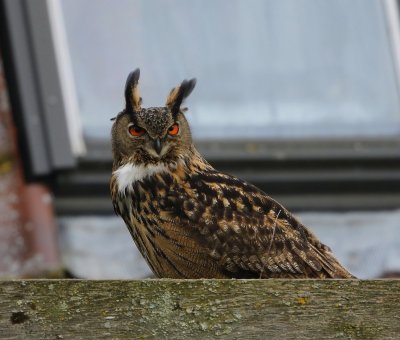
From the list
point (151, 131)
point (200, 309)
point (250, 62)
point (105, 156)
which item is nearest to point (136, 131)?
point (151, 131)

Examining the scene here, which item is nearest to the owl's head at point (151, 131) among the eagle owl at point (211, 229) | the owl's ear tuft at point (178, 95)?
the owl's ear tuft at point (178, 95)

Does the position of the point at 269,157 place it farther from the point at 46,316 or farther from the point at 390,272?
the point at 46,316

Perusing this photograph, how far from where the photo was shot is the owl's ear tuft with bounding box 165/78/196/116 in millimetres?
5332

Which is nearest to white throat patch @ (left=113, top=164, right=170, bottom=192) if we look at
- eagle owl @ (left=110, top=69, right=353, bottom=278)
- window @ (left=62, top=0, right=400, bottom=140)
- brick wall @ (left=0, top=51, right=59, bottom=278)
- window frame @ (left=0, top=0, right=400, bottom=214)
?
eagle owl @ (left=110, top=69, right=353, bottom=278)

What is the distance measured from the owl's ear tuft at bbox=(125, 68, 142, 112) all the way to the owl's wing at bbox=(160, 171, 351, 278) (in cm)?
59

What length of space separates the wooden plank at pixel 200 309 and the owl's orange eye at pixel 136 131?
231cm

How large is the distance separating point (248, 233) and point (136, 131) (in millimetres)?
989

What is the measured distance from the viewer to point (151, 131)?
5.34 metres

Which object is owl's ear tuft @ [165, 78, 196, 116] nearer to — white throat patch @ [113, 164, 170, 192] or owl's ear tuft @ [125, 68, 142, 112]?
owl's ear tuft @ [125, 68, 142, 112]

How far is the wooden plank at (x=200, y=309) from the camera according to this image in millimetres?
3047

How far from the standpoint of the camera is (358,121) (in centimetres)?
816

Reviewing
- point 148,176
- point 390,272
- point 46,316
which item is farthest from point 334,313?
point 390,272

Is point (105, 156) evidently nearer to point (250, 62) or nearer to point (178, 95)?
point (250, 62)

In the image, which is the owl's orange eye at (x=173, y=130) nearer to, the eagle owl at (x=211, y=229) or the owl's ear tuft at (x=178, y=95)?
the owl's ear tuft at (x=178, y=95)
